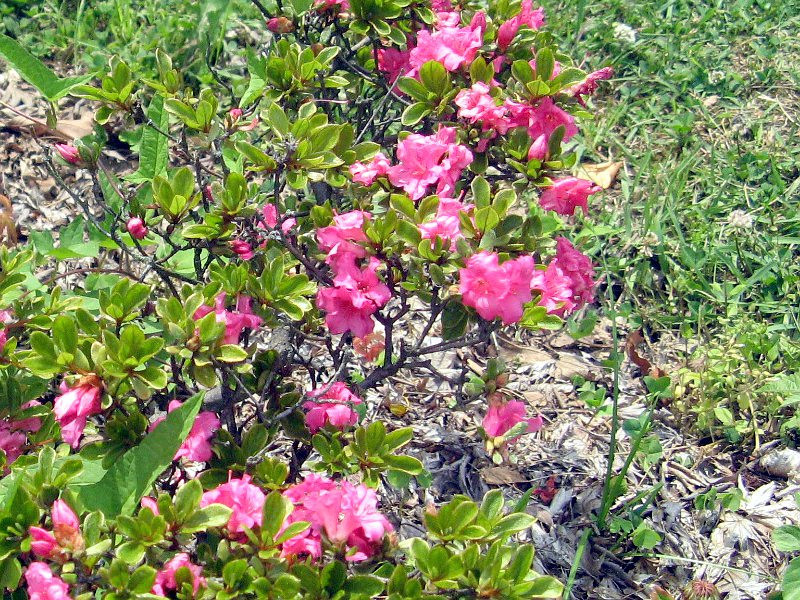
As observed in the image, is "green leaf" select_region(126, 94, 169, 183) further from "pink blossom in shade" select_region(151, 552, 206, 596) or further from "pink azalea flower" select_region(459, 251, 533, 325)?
"pink blossom in shade" select_region(151, 552, 206, 596)

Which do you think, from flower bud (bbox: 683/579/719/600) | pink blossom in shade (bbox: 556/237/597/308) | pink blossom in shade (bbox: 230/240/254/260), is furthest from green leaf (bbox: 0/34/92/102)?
flower bud (bbox: 683/579/719/600)

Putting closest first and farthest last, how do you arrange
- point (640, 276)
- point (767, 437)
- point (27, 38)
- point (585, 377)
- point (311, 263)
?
point (311, 263), point (767, 437), point (585, 377), point (640, 276), point (27, 38)

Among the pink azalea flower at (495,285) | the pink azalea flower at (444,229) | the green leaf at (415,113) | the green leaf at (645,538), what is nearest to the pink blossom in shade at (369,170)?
the green leaf at (415,113)

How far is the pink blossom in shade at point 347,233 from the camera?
166cm

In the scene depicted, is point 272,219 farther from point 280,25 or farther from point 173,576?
point 173,576

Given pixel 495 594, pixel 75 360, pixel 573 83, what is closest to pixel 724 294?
pixel 573 83

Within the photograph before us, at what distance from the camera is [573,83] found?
6.11 ft

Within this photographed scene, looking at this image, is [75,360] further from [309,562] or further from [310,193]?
[310,193]

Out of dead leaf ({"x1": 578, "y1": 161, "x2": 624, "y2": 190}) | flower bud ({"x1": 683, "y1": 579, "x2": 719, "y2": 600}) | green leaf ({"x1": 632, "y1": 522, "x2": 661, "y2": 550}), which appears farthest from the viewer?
dead leaf ({"x1": 578, "y1": 161, "x2": 624, "y2": 190})

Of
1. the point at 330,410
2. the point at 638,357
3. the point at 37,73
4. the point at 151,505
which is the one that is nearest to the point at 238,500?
the point at 151,505

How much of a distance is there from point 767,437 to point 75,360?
2.07 m

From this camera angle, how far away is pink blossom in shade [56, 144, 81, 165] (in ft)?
5.94

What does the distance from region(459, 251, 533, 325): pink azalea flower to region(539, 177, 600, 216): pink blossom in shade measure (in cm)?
34

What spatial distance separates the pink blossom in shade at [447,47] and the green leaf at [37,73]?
28.7 inches
